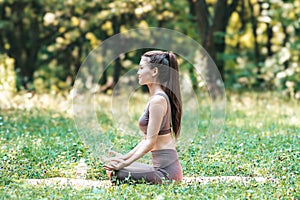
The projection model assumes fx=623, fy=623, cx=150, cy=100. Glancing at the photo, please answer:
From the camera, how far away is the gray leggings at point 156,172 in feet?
18.9

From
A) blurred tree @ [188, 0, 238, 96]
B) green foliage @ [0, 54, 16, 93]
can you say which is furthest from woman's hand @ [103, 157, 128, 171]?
blurred tree @ [188, 0, 238, 96]

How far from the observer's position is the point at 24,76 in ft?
54.0

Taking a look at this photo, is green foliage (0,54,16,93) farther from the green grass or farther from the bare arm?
the bare arm

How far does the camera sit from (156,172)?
5773 millimetres

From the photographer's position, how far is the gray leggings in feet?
18.9

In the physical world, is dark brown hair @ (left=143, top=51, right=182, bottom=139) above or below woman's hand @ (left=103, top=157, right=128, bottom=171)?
above

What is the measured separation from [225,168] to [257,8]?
483 inches

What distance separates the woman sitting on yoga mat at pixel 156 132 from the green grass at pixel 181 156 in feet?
0.77

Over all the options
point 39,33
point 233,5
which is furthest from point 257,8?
point 39,33

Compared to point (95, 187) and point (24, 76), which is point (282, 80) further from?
point (95, 187)

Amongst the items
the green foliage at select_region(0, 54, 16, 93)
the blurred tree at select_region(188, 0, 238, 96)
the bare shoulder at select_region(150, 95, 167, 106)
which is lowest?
the bare shoulder at select_region(150, 95, 167, 106)

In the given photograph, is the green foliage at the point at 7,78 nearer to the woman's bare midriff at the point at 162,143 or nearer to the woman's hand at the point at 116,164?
the woman's hand at the point at 116,164

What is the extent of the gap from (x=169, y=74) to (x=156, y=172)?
924 millimetres

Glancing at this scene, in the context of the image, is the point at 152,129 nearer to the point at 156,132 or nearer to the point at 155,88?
the point at 156,132
